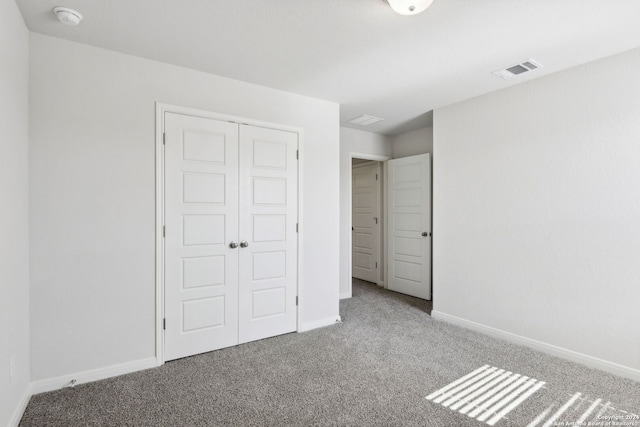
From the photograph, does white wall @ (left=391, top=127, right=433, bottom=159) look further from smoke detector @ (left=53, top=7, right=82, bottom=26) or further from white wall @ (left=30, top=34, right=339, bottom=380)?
smoke detector @ (left=53, top=7, right=82, bottom=26)

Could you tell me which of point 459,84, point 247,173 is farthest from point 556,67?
point 247,173

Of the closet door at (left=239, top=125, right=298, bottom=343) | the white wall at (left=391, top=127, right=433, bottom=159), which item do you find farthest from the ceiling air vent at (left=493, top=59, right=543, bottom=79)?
the closet door at (left=239, top=125, right=298, bottom=343)

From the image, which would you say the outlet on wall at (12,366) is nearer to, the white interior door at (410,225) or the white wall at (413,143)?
the white interior door at (410,225)

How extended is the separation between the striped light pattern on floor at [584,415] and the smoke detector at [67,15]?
3732 mm

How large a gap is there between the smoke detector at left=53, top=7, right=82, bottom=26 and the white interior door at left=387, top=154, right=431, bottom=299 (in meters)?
3.93

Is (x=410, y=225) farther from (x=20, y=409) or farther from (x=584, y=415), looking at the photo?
(x=20, y=409)

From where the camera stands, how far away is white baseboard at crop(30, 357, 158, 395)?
227cm

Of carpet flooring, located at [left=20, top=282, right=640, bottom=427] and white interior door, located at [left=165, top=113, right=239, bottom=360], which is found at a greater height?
white interior door, located at [left=165, top=113, right=239, bottom=360]

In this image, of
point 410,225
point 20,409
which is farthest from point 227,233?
point 410,225

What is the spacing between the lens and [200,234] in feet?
9.48

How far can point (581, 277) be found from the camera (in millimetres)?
2734

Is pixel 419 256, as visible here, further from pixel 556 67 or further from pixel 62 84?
pixel 62 84

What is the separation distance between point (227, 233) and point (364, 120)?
2.49 m

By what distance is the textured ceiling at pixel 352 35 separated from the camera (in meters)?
2.00
